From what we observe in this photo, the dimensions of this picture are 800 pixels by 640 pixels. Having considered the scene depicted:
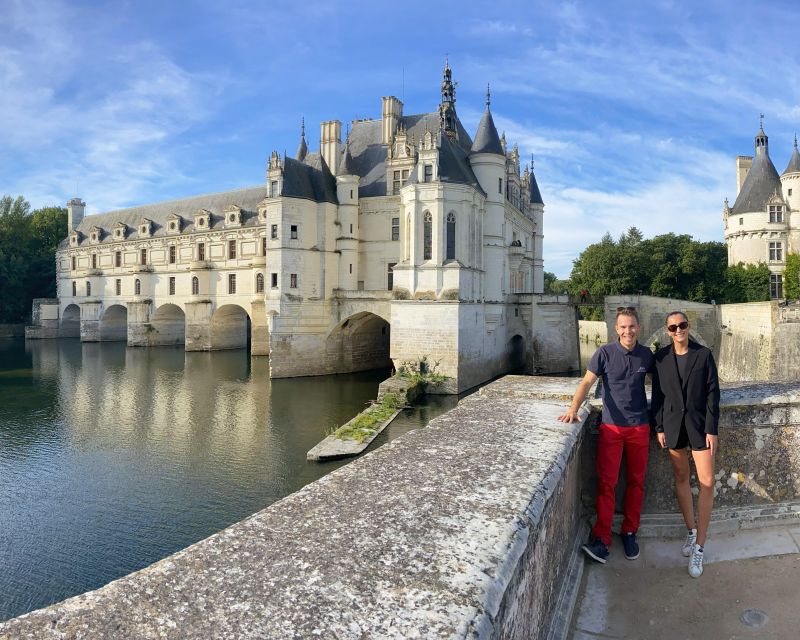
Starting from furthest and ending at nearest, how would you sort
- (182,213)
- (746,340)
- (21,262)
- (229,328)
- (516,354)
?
(21,262), (182,213), (229,328), (516,354), (746,340)

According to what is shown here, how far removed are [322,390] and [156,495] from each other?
12654mm

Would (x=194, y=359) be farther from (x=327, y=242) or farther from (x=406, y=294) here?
(x=406, y=294)

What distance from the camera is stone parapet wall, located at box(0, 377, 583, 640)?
5.91 feet

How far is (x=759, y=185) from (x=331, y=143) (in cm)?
2754

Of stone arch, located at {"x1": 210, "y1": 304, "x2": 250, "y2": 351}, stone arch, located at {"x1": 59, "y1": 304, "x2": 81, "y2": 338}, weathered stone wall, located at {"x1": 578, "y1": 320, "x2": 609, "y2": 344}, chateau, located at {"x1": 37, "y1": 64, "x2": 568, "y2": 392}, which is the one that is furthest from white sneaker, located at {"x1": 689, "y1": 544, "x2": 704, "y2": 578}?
stone arch, located at {"x1": 59, "y1": 304, "x2": 81, "y2": 338}

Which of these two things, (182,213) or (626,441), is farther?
(182,213)

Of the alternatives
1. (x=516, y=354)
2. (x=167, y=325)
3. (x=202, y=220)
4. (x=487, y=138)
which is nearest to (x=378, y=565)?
(x=487, y=138)

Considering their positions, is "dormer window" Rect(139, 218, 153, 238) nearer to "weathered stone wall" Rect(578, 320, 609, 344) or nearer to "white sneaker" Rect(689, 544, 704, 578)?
"weathered stone wall" Rect(578, 320, 609, 344)

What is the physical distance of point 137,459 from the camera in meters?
14.9

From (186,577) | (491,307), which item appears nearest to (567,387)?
(186,577)

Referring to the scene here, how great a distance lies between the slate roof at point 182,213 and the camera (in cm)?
4034

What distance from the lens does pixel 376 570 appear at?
6.92ft

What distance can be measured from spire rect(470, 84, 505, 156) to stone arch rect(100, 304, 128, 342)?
35.5 meters

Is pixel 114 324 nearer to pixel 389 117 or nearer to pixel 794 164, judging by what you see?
pixel 389 117
